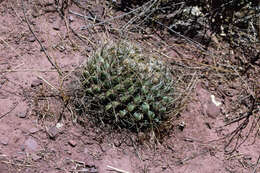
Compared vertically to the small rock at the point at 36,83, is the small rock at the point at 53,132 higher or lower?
lower

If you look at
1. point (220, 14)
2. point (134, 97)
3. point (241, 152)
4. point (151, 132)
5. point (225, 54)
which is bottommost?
point (241, 152)

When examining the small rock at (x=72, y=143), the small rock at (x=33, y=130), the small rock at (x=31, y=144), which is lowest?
the small rock at (x=72, y=143)

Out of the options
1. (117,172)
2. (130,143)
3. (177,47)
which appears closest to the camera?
(117,172)

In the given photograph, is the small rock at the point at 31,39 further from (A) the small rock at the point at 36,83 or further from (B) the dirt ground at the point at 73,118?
(A) the small rock at the point at 36,83

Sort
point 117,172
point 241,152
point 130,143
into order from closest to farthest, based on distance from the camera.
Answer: point 117,172 → point 130,143 → point 241,152

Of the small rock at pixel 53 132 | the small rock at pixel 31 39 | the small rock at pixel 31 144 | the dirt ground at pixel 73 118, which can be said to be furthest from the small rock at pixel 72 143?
the small rock at pixel 31 39

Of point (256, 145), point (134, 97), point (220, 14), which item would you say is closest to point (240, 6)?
point (220, 14)

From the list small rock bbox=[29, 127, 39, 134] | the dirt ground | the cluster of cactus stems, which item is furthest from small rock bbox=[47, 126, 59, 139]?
the cluster of cactus stems

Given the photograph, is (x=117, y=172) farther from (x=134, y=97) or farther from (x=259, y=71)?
(x=259, y=71)
